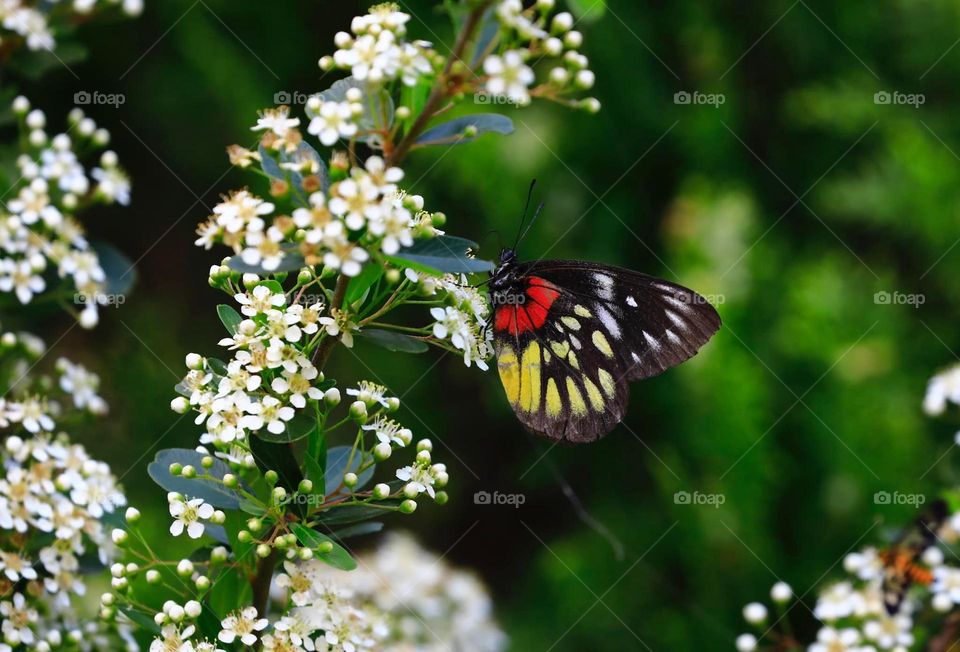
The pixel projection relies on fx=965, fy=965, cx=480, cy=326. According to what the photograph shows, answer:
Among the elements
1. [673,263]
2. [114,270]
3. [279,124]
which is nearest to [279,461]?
[279,124]

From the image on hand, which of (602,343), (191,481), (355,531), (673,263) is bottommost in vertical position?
(191,481)

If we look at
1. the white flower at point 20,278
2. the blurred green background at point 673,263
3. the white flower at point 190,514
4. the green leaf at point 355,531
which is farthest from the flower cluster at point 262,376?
the blurred green background at point 673,263

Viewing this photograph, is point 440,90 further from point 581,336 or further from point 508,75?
point 581,336

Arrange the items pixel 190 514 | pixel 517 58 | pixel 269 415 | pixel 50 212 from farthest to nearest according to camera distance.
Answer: pixel 50 212 → pixel 190 514 → pixel 269 415 → pixel 517 58

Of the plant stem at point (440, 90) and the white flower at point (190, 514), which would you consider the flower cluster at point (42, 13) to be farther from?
the white flower at point (190, 514)

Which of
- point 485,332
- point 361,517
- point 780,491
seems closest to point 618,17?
point 780,491

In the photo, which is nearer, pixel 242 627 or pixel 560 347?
pixel 242 627

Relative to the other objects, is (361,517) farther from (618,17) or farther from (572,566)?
(618,17)
